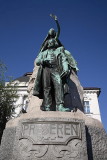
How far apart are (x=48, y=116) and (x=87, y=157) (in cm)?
101

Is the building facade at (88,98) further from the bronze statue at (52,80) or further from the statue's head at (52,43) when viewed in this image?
the bronze statue at (52,80)

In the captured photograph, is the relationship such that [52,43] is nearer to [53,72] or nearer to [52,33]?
[52,33]

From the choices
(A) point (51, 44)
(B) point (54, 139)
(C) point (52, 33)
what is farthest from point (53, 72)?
(B) point (54, 139)

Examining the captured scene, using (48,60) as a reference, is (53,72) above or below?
below

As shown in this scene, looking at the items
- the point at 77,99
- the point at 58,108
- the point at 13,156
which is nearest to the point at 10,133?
the point at 13,156

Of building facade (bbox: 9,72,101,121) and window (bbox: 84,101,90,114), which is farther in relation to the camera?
window (bbox: 84,101,90,114)

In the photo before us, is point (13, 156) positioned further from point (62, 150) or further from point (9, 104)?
point (9, 104)

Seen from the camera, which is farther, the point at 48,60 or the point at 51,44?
the point at 51,44

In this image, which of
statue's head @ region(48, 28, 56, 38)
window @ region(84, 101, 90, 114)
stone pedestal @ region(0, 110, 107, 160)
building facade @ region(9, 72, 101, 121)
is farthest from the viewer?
window @ region(84, 101, 90, 114)

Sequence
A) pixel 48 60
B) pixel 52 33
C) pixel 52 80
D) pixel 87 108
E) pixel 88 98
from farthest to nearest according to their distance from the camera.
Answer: pixel 88 98 < pixel 87 108 < pixel 52 33 < pixel 48 60 < pixel 52 80

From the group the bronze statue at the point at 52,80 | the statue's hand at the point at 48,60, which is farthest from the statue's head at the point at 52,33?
the statue's hand at the point at 48,60

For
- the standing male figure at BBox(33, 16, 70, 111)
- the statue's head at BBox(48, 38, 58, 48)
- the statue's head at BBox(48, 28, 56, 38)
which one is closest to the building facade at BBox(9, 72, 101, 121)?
the statue's head at BBox(48, 28, 56, 38)

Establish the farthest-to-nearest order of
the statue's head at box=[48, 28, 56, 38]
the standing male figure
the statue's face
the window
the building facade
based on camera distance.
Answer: the window → the building facade → the statue's head at box=[48, 28, 56, 38] → the statue's face → the standing male figure

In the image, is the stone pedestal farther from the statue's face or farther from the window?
the window
